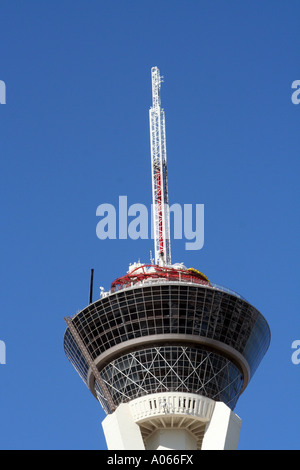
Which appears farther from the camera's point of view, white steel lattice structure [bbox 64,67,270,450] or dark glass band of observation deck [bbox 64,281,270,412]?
dark glass band of observation deck [bbox 64,281,270,412]

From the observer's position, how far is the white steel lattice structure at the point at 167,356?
132m

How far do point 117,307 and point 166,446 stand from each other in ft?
64.4

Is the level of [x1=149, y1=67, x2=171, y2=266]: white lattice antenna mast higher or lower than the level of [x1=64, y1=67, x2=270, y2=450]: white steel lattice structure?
higher

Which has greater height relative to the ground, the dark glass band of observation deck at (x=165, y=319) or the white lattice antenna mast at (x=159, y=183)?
the white lattice antenna mast at (x=159, y=183)

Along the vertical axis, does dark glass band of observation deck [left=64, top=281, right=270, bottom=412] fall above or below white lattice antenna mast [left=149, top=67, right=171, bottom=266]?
below

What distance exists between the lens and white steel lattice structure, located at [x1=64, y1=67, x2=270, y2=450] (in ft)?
434

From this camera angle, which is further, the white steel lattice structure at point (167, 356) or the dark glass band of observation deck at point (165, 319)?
the dark glass band of observation deck at point (165, 319)

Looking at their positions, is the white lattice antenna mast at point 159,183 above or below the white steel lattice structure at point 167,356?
above

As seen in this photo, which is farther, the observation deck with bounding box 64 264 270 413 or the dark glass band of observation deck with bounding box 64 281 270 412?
the dark glass band of observation deck with bounding box 64 281 270 412

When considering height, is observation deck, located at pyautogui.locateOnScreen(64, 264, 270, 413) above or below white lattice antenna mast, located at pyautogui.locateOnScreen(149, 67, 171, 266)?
below

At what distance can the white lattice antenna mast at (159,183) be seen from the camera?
152m

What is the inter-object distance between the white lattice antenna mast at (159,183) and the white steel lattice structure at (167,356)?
890 centimetres

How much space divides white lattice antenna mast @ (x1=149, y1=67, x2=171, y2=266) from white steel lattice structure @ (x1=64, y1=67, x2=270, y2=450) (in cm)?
890

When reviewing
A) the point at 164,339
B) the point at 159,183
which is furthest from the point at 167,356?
the point at 159,183
